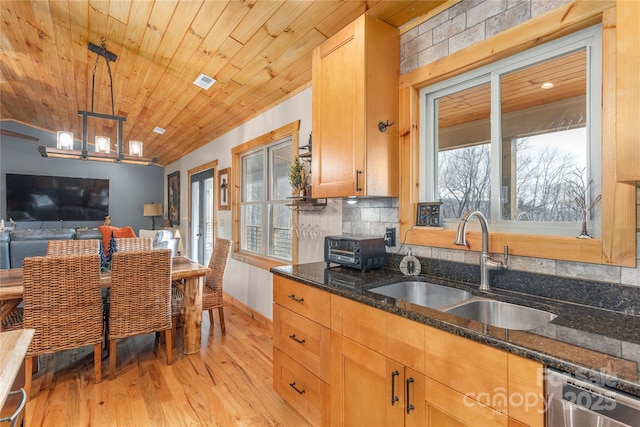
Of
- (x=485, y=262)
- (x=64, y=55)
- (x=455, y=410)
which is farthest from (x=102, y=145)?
(x=455, y=410)

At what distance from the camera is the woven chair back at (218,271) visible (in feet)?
10.7

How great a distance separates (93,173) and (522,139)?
8.08 metres

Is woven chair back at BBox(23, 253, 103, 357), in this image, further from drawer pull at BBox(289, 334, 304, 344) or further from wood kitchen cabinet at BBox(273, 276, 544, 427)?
drawer pull at BBox(289, 334, 304, 344)

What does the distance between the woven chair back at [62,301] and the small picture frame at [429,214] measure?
2251 millimetres

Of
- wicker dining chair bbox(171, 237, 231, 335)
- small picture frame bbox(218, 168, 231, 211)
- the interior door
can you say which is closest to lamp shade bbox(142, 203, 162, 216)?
the interior door

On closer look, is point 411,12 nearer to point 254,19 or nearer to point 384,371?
point 254,19

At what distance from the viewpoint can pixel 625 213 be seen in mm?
1204

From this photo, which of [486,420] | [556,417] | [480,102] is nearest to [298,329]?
[486,420]

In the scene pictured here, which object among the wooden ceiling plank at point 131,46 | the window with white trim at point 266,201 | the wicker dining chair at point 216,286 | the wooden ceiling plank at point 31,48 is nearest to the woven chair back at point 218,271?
the wicker dining chair at point 216,286

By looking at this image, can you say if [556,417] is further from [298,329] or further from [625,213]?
[298,329]

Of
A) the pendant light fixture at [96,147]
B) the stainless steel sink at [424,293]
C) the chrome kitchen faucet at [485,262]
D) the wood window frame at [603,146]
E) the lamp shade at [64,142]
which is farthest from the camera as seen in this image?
the lamp shade at [64,142]

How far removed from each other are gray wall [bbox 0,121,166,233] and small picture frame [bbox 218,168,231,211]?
3.72 metres

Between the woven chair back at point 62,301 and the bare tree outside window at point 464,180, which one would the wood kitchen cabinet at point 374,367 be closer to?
the bare tree outside window at point 464,180

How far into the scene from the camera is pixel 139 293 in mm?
2500
